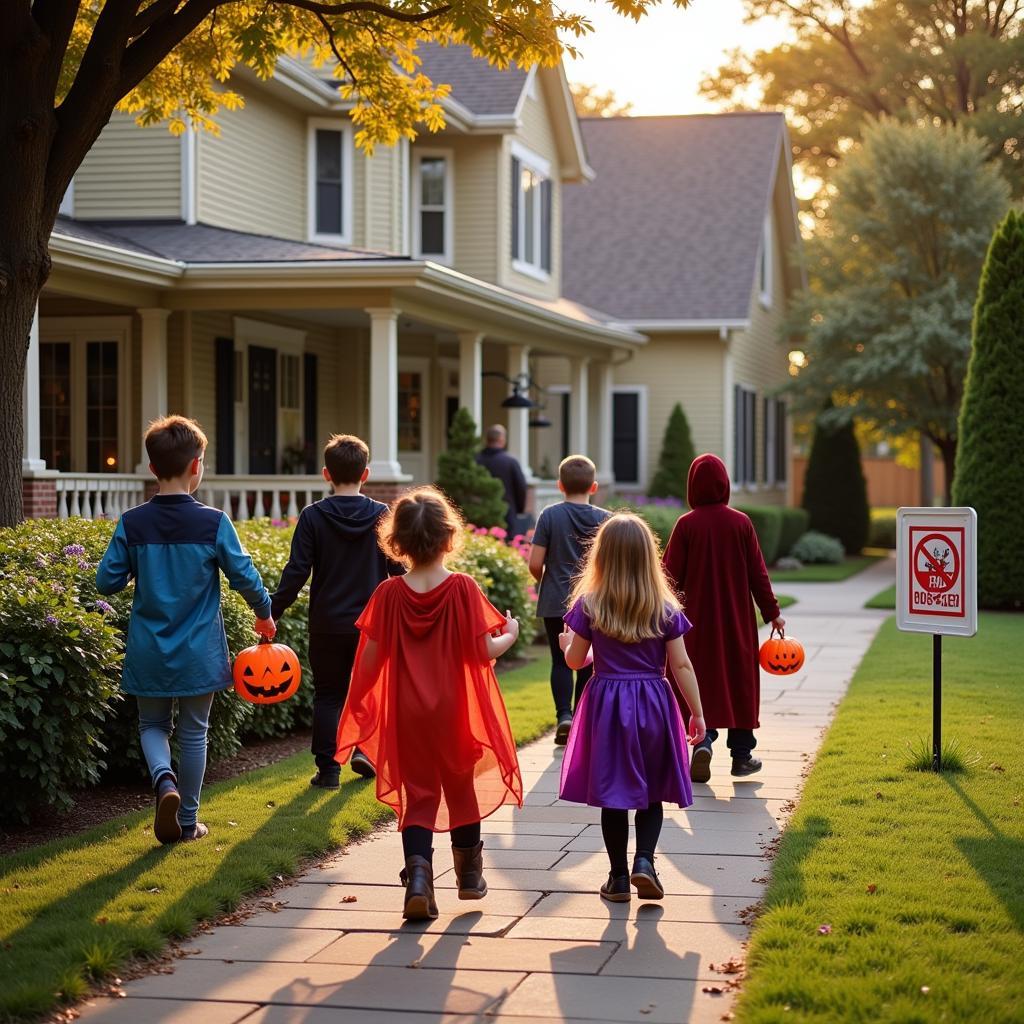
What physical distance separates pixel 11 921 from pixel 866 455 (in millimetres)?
77546

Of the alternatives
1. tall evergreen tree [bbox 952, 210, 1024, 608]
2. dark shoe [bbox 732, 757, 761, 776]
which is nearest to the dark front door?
tall evergreen tree [bbox 952, 210, 1024, 608]

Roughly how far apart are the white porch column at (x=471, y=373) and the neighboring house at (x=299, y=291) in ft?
0.16

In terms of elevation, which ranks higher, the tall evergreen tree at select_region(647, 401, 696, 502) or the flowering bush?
the tall evergreen tree at select_region(647, 401, 696, 502)

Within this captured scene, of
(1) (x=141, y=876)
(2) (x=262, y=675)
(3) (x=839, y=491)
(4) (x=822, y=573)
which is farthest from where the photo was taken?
(3) (x=839, y=491)

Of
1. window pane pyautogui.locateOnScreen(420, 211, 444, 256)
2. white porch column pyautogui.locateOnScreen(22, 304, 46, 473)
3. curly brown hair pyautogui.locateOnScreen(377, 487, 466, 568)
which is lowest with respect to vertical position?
curly brown hair pyautogui.locateOnScreen(377, 487, 466, 568)

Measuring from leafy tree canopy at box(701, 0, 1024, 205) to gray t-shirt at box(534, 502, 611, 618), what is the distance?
2779cm

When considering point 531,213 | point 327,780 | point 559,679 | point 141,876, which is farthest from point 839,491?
point 141,876

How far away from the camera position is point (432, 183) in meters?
22.4

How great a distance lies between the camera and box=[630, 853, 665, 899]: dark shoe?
18.0 ft

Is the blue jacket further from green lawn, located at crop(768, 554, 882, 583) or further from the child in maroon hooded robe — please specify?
green lawn, located at crop(768, 554, 882, 583)

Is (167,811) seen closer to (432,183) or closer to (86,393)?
(86,393)

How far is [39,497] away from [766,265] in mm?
20794

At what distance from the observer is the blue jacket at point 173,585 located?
630 centimetres

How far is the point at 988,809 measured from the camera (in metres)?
6.97
